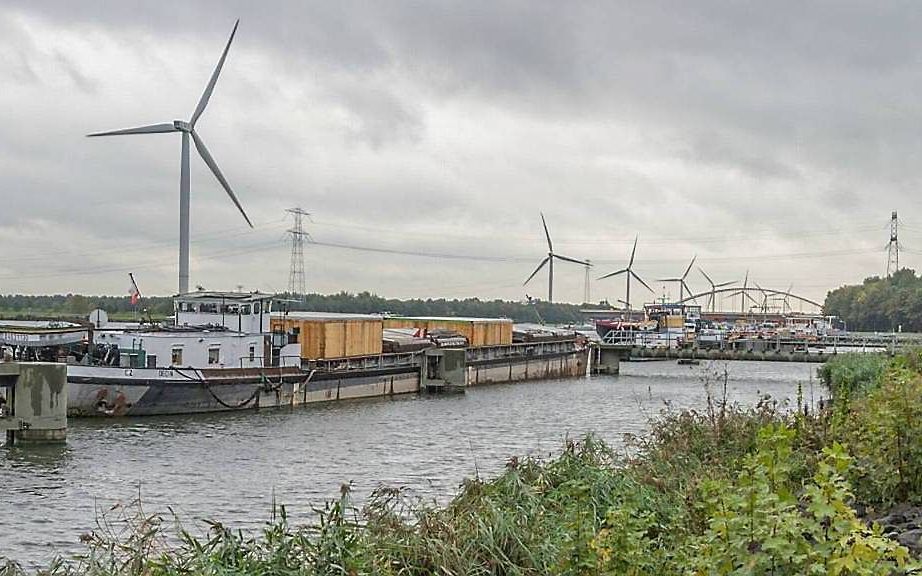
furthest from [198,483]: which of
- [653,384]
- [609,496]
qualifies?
[653,384]

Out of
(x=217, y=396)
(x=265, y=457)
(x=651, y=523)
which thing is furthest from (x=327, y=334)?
(x=651, y=523)

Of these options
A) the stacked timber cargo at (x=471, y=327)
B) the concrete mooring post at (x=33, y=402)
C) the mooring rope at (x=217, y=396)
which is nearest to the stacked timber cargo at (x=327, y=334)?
the mooring rope at (x=217, y=396)

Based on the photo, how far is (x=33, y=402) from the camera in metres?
33.1

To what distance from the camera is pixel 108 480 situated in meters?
27.7

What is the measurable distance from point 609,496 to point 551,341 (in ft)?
252

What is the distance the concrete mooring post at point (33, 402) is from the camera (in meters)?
32.4

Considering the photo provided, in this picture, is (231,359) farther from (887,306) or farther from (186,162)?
(887,306)

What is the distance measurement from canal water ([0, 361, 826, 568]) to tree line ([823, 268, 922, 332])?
10370 cm

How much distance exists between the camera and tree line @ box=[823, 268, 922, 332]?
148500 millimetres

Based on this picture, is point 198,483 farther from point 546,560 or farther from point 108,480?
point 546,560

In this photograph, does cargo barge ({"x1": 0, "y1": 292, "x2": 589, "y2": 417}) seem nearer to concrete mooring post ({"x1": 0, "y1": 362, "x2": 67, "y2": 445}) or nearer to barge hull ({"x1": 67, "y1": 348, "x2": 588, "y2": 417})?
barge hull ({"x1": 67, "y1": 348, "x2": 588, "y2": 417})

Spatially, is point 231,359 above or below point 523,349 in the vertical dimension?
above

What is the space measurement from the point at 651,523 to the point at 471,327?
71903mm

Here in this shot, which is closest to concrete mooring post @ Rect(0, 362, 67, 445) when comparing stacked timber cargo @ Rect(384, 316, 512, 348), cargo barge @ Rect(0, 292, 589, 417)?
cargo barge @ Rect(0, 292, 589, 417)
